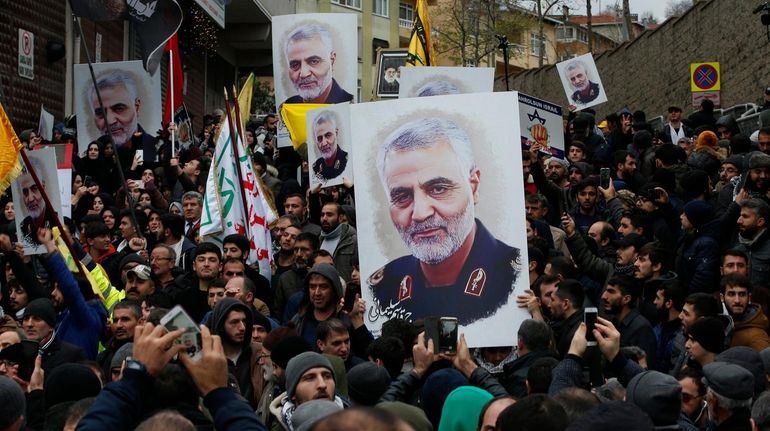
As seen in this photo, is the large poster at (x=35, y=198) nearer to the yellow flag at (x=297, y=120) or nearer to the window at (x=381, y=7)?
the yellow flag at (x=297, y=120)

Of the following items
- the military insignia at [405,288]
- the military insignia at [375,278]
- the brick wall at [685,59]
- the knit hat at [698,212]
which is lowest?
the military insignia at [405,288]

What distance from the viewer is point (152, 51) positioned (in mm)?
15898

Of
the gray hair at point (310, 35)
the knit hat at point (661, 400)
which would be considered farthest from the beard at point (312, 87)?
the knit hat at point (661, 400)

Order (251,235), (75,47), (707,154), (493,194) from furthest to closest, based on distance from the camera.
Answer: (75,47)
(707,154)
(251,235)
(493,194)

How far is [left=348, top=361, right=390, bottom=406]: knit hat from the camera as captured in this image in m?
6.88

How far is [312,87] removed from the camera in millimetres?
17547

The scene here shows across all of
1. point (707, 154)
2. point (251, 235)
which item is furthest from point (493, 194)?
point (707, 154)

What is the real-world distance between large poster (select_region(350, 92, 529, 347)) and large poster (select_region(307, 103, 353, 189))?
5114mm

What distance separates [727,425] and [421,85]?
10.1m

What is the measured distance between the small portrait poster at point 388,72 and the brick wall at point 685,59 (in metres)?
6.95

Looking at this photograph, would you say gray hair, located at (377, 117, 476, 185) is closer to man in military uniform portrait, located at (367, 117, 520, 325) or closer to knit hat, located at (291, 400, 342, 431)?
man in military uniform portrait, located at (367, 117, 520, 325)

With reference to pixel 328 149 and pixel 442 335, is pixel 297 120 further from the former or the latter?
pixel 442 335

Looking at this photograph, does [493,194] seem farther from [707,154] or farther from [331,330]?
[707,154]

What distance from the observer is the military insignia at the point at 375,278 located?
28.5ft
